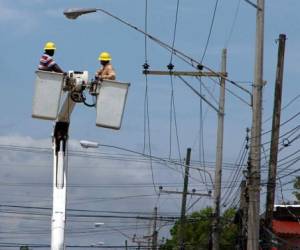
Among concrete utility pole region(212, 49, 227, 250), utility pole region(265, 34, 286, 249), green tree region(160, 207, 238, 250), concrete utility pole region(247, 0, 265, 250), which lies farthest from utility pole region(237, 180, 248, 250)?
green tree region(160, 207, 238, 250)

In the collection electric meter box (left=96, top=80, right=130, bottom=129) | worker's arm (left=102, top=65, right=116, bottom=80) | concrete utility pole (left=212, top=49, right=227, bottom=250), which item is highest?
concrete utility pole (left=212, top=49, right=227, bottom=250)

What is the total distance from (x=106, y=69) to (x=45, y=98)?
42.4 inches

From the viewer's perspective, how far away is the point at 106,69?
14.0 m

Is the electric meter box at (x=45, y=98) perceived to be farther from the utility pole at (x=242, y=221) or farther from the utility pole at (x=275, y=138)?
the utility pole at (x=242, y=221)

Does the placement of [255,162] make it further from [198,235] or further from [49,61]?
[198,235]

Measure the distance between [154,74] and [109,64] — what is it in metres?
18.1

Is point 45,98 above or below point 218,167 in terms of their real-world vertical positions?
below

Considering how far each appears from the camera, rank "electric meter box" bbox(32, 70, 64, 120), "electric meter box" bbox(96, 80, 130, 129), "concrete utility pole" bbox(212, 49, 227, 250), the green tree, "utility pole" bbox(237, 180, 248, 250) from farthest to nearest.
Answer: the green tree → "concrete utility pole" bbox(212, 49, 227, 250) → "utility pole" bbox(237, 180, 248, 250) → "electric meter box" bbox(32, 70, 64, 120) → "electric meter box" bbox(96, 80, 130, 129)

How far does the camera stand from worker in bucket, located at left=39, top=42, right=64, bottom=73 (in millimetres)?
14258

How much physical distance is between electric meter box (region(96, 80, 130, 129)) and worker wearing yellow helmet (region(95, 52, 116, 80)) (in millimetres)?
524

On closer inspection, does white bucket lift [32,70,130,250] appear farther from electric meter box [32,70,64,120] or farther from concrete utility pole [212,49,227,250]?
concrete utility pole [212,49,227,250]

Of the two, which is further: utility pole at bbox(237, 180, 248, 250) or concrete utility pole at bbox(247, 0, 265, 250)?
utility pole at bbox(237, 180, 248, 250)

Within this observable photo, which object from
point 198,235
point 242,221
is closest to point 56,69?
point 242,221

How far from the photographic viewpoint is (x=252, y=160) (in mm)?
26391
